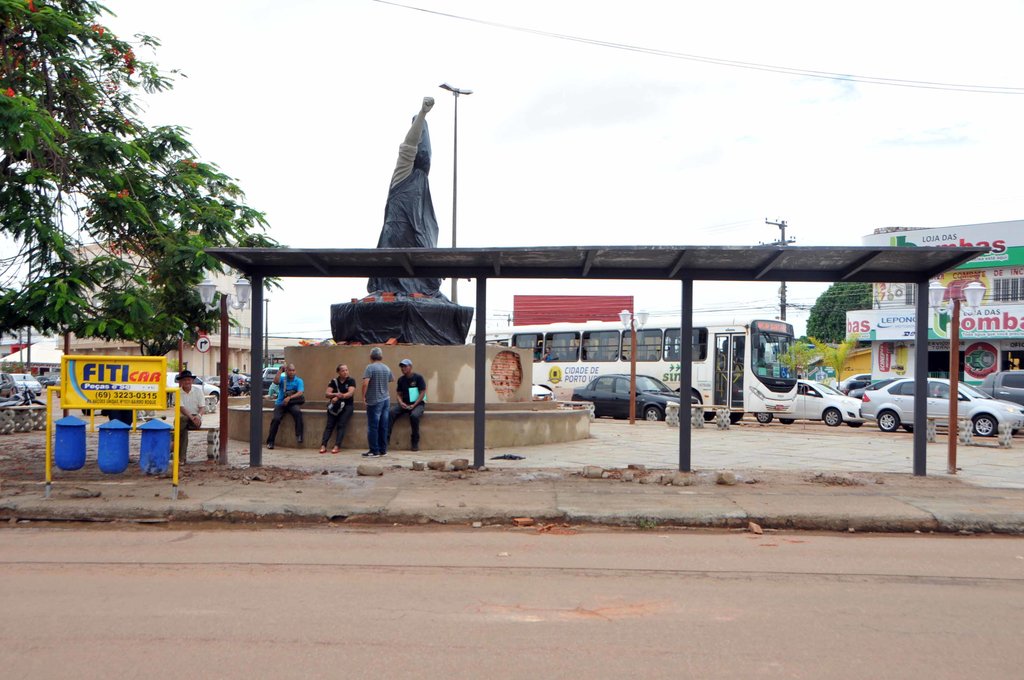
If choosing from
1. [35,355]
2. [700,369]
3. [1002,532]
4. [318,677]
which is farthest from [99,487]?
[35,355]

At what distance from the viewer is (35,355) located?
6656 centimetres

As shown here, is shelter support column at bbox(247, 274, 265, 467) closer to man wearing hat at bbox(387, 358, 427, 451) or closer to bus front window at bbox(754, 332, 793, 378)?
man wearing hat at bbox(387, 358, 427, 451)

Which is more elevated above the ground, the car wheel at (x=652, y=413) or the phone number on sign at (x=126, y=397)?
the phone number on sign at (x=126, y=397)

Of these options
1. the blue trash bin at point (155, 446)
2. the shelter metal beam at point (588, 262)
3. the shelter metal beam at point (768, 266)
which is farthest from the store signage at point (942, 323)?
the blue trash bin at point (155, 446)

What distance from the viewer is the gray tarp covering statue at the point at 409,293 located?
52.6ft

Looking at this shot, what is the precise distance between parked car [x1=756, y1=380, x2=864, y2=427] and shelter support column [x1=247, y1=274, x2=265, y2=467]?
18.6m

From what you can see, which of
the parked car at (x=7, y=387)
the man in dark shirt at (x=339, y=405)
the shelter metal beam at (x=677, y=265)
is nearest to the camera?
the shelter metal beam at (x=677, y=265)

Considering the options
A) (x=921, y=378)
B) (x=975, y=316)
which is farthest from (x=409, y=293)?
(x=975, y=316)

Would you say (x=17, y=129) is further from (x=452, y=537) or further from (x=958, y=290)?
(x=958, y=290)

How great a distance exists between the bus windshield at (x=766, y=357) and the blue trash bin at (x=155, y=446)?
65.1ft

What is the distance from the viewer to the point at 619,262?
11484 mm

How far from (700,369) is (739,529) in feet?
62.4

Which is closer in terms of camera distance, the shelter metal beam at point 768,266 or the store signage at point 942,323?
the shelter metal beam at point 768,266

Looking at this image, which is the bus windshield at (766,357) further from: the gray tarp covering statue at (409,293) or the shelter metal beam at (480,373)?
the shelter metal beam at (480,373)
